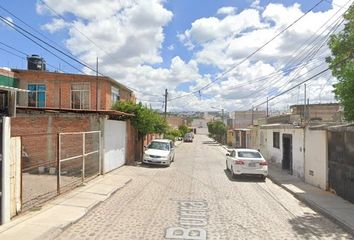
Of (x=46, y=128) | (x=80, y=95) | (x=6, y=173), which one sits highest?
(x=80, y=95)

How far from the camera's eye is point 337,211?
11.9 metres

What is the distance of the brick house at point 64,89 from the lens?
30406 millimetres

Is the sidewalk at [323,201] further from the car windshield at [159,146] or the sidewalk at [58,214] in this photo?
the car windshield at [159,146]

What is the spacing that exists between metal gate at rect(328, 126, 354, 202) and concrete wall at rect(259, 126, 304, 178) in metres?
4.58

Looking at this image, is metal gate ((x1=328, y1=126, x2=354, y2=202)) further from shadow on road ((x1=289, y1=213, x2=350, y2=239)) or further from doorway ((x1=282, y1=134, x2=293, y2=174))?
doorway ((x1=282, y1=134, x2=293, y2=174))

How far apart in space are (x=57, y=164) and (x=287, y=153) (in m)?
15.4

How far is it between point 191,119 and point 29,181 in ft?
523

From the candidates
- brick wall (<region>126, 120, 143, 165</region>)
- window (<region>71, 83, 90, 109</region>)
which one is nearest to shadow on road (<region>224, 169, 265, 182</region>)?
brick wall (<region>126, 120, 143, 165</region>)

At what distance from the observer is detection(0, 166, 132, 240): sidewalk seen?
28.0 feet

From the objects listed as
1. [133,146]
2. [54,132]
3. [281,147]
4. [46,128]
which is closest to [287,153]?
[281,147]

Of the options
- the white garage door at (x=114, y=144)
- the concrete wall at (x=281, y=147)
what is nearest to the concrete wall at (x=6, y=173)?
the white garage door at (x=114, y=144)

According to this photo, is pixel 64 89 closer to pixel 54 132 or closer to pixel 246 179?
pixel 54 132

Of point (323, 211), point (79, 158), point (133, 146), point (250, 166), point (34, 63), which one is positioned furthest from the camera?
point (34, 63)

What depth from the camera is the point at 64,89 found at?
3059 centimetres
